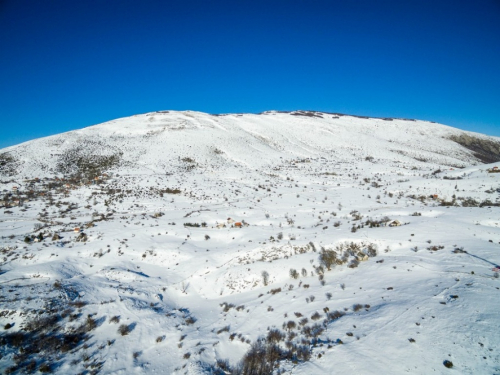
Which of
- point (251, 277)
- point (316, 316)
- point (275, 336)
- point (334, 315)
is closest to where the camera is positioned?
point (275, 336)

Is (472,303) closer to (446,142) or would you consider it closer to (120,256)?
(120,256)

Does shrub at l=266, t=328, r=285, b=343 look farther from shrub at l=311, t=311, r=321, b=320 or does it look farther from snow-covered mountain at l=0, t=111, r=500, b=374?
shrub at l=311, t=311, r=321, b=320

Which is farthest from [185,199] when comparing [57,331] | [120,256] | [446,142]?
[446,142]

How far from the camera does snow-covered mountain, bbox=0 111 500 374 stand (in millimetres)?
7254

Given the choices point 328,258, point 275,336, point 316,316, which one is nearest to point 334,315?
point 316,316

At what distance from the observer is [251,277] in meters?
12.2

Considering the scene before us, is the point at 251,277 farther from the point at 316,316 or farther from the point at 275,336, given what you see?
A: the point at 316,316

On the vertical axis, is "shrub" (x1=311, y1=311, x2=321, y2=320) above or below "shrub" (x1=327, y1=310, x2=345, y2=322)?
below

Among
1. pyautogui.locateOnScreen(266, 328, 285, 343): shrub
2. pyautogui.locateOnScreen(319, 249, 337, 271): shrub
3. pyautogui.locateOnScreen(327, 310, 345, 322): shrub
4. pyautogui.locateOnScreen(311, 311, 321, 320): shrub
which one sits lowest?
pyautogui.locateOnScreen(266, 328, 285, 343): shrub

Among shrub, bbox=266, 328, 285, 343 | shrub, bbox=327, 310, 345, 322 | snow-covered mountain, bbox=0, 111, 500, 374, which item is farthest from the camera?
shrub, bbox=327, 310, 345, 322

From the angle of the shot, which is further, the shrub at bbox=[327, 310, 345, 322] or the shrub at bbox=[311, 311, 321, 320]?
the shrub at bbox=[311, 311, 321, 320]

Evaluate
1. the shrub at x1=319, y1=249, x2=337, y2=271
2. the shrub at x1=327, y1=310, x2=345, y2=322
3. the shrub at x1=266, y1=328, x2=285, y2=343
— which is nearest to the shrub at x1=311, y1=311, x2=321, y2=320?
the shrub at x1=327, y1=310, x2=345, y2=322

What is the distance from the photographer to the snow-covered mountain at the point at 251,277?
7254 millimetres

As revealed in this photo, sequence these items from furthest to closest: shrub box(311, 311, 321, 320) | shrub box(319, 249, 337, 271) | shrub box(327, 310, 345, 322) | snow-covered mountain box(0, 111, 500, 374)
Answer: shrub box(319, 249, 337, 271), shrub box(311, 311, 321, 320), shrub box(327, 310, 345, 322), snow-covered mountain box(0, 111, 500, 374)
